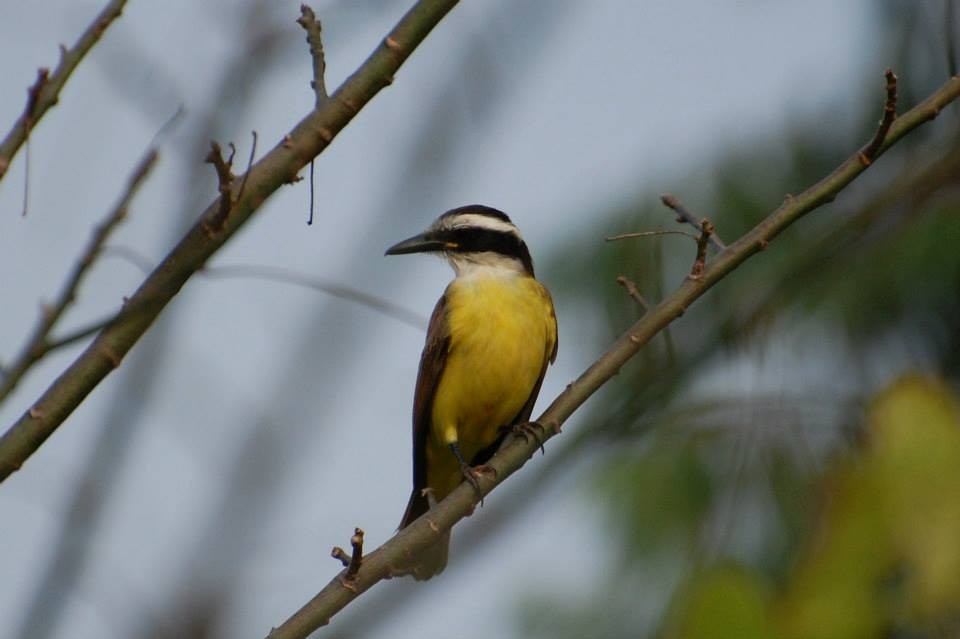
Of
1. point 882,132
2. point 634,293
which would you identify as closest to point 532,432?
point 634,293

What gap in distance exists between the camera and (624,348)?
292 cm

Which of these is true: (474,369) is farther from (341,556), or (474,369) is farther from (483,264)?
(341,556)

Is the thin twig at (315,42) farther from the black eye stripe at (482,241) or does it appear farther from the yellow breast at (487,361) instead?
the black eye stripe at (482,241)

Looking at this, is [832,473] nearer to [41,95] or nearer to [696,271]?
[696,271]

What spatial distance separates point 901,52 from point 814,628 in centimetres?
209

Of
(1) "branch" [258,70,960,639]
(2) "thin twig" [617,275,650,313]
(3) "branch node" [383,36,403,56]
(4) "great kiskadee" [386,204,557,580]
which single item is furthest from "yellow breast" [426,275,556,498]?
(3) "branch node" [383,36,403,56]

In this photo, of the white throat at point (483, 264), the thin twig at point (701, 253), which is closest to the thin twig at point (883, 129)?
the thin twig at point (701, 253)

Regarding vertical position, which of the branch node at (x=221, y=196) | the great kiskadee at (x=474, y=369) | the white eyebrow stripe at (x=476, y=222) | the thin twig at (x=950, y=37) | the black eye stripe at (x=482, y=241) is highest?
the white eyebrow stripe at (x=476, y=222)

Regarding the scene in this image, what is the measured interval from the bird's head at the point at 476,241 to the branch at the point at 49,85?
3.17 m

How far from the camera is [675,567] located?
390 centimetres

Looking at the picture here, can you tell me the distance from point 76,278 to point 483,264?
347 centimetres

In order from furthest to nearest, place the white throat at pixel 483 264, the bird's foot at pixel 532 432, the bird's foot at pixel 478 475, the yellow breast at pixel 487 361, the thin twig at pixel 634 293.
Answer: the white throat at pixel 483 264, the yellow breast at pixel 487 361, the bird's foot at pixel 532 432, the bird's foot at pixel 478 475, the thin twig at pixel 634 293

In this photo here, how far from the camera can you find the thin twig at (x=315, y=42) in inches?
98.3

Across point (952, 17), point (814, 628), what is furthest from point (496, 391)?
point (814, 628)
